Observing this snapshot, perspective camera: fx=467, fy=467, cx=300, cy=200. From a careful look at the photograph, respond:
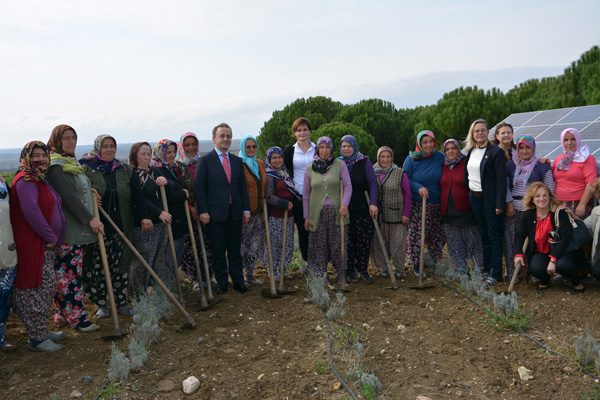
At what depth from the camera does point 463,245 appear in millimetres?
6043

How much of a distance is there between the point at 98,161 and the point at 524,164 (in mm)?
4799

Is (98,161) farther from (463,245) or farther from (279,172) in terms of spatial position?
(463,245)

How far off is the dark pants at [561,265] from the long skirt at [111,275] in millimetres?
4684

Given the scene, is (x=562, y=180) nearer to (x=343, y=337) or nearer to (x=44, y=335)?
(x=343, y=337)

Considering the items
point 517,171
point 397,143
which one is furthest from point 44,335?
point 397,143

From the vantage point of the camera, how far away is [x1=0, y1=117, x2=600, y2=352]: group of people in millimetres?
4277

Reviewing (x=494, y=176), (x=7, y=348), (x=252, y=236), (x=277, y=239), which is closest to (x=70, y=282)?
(x=7, y=348)

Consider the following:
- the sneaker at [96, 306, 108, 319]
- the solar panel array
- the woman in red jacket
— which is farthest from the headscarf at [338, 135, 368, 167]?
the solar panel array

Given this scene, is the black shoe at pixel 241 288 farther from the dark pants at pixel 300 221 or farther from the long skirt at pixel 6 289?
the long skirt at pixel 6 289

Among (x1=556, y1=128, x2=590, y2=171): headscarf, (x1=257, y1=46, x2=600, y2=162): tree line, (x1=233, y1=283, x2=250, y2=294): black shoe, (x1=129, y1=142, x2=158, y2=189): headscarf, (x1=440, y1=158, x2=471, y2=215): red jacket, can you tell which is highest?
(x1=257, y1=46, x2=600, y2=162): tree line

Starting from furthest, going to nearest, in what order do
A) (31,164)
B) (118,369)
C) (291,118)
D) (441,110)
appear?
(291,118)
(441,110)
(31,164)
(118,369)

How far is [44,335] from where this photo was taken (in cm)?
432

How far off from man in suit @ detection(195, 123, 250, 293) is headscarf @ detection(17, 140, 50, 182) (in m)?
1.69

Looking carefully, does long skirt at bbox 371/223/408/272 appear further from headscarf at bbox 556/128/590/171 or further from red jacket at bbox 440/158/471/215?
headscarf at bbox 556/128/590/171
